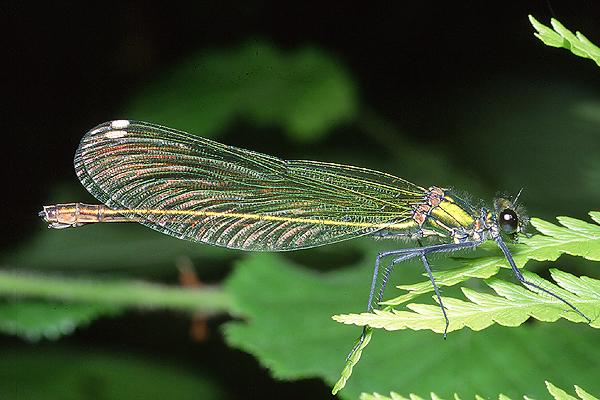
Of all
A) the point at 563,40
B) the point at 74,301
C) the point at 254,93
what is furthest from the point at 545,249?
the point at 254,93

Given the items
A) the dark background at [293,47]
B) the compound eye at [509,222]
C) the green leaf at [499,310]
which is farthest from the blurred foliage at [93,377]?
the green leaf at [499,310]

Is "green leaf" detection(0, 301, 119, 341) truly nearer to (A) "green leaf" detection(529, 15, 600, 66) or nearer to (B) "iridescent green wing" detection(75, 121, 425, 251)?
(B) "iridescent green wing" detection(75, 121, 425, 251)

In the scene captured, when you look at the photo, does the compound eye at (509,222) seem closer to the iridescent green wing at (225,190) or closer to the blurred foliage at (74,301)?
the iridescent green wing at (225,190)

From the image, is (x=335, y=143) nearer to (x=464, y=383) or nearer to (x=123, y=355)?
(x=123, y=355)

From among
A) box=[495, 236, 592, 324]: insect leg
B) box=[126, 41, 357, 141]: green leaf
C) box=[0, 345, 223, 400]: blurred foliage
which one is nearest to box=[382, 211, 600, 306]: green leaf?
box=[495, 236, 592, 324]: insect leg

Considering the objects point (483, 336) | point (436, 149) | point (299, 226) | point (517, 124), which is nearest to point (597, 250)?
point (299, 226)
